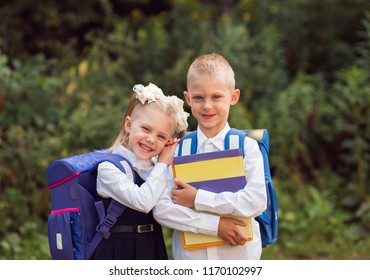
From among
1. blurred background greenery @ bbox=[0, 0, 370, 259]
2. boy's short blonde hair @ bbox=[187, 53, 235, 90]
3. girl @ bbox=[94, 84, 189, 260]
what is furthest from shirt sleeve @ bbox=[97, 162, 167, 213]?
blurred background greenery @ bbox=[0, 0, 370, 259]

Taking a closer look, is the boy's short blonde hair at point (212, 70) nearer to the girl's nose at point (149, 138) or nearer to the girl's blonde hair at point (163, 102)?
the girl's blonde hair at point (163, 102)

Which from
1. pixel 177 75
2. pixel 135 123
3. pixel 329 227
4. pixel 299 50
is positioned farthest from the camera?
pixel 299 50

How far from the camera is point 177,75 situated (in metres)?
7.82

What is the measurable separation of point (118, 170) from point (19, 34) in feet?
20.5

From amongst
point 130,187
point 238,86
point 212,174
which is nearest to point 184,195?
point 212,174

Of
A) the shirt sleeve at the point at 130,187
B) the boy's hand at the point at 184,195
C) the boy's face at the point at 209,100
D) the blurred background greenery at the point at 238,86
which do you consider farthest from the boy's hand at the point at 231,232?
the blurred background greenery at the point at 238,86

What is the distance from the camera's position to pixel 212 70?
3697 mm

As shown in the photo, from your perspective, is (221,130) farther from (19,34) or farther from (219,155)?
(19,34)

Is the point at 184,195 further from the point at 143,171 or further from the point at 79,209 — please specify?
the point at 79,209

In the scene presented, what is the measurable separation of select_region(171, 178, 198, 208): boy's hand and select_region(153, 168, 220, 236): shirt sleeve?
0.02 m

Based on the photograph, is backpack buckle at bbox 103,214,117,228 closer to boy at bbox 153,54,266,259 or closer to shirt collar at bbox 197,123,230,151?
boy at bbox 153,54,266,259

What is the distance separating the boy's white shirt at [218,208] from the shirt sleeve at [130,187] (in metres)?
0.07

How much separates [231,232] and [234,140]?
0.49 metres
